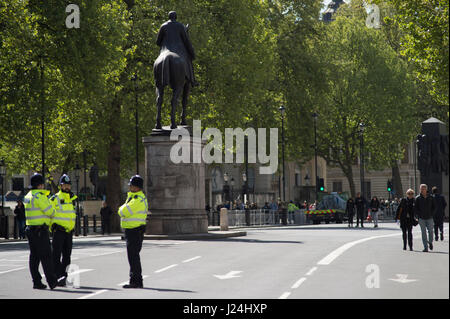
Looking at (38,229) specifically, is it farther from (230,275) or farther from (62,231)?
(230,275)

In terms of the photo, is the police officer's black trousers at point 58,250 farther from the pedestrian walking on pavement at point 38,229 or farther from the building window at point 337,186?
the building window at point 337,186

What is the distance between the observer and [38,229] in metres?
15.0

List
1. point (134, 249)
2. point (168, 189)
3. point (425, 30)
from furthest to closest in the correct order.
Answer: point (425, 30) → point (168, 189) → point (134, 249)

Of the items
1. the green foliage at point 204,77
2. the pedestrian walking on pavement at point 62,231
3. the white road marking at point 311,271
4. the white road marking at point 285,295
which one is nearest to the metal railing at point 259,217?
the green foliage at point 204,77

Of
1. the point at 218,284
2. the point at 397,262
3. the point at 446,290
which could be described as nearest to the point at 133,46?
the point at 397,262

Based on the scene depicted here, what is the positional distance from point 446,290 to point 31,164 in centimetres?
4817

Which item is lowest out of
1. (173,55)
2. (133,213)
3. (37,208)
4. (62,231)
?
(62,231)

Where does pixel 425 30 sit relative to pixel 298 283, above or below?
above

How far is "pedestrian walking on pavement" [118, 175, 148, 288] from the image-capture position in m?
14.5

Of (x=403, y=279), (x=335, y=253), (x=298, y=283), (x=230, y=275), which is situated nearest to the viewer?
(x=298, y=283)

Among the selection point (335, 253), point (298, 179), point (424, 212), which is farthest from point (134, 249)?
point (298, 179)

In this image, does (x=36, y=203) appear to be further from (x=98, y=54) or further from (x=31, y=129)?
Answer: (x=31, y=129)

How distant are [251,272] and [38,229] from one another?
4302mm

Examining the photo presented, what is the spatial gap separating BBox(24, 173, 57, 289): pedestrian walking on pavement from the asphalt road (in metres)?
0.37
